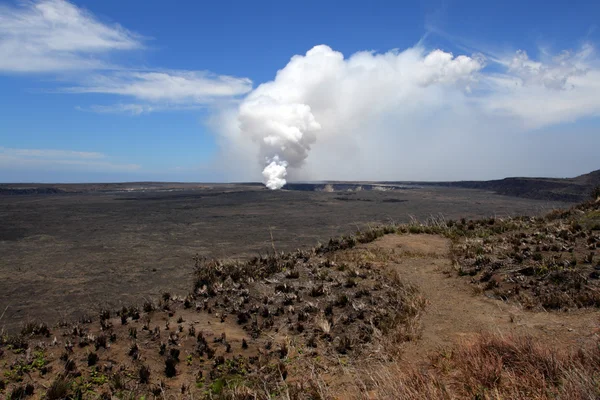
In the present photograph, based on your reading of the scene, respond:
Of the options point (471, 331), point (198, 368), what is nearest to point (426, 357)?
point (471, 331)

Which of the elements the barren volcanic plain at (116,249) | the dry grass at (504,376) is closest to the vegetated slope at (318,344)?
the dry grass at (504,376)

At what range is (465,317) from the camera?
7688mm

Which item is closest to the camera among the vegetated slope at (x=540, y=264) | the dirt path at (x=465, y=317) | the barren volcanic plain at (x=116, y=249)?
the dirt path at (x=465, y=317)

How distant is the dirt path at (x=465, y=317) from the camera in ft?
20.3

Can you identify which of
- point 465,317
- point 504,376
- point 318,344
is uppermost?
point 504,376

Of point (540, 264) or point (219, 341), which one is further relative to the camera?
point (540, 264)

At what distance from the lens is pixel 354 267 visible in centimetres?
1165

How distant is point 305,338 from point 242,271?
4.82 m

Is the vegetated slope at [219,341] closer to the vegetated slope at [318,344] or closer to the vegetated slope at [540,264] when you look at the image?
the vegetated slope at [318,344]

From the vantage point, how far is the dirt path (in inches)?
244

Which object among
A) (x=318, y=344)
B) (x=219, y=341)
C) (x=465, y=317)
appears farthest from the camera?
(x=465, y=317)

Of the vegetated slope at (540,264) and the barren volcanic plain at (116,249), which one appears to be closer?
the vegetated slope at (540,264)

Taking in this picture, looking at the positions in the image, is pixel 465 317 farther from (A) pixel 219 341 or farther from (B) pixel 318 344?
(A) pixel 219 341

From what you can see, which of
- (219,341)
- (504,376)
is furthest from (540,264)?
(219,341)
